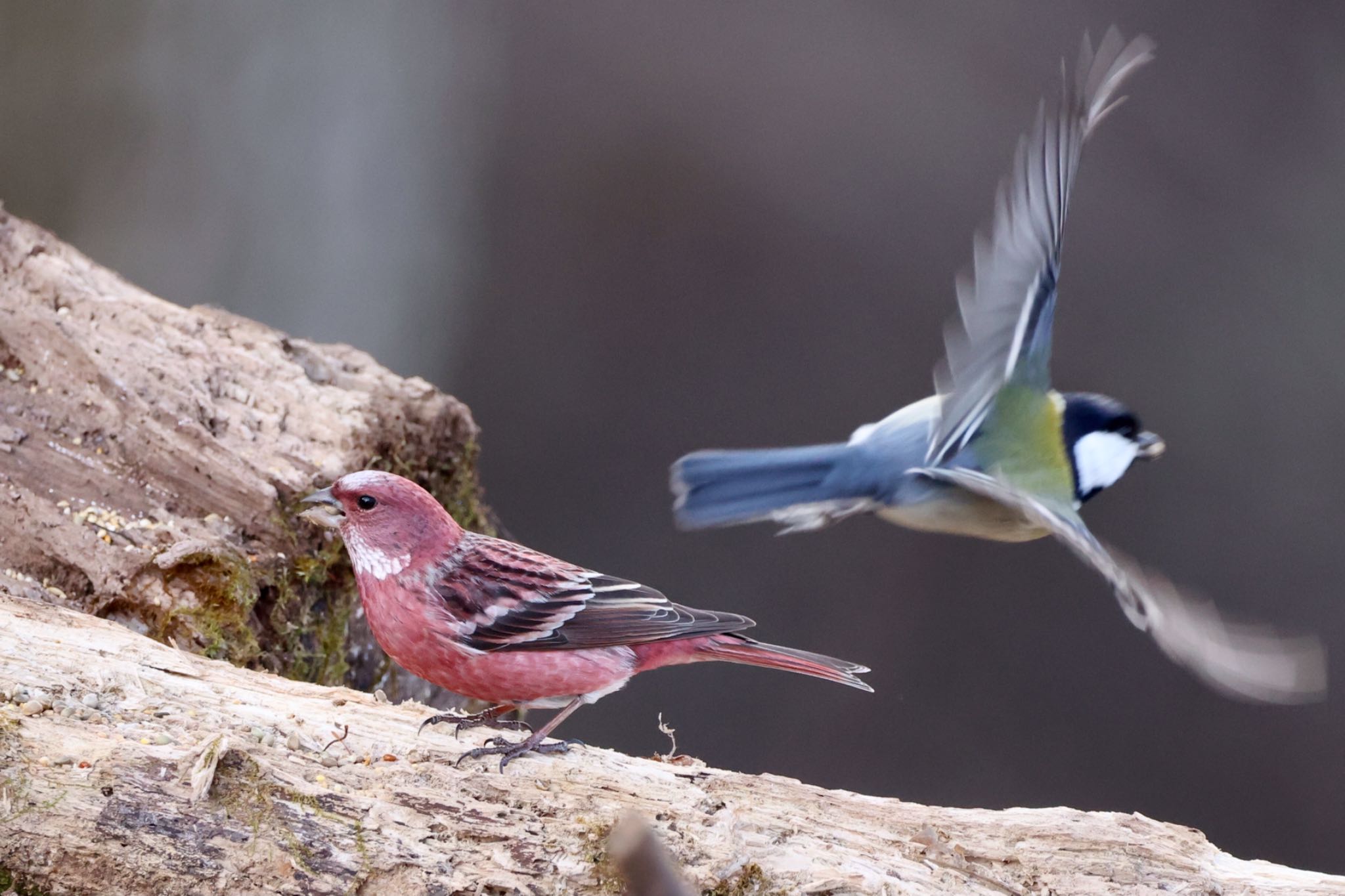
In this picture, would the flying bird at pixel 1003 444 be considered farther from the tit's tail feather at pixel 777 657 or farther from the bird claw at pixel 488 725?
the bird claw at pixel 488 725

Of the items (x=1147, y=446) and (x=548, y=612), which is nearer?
(x=548, y=612)

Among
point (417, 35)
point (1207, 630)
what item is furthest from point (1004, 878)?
point (417, 35)

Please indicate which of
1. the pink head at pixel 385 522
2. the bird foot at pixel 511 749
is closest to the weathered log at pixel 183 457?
the pink head at pixel 385 522

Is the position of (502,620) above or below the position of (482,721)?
above

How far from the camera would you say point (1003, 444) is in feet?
10.5

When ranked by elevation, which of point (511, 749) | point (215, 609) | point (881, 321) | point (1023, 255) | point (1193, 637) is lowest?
point (511, 749)

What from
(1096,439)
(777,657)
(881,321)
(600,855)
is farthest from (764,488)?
(881,321)

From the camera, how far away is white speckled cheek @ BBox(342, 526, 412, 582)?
2.61m

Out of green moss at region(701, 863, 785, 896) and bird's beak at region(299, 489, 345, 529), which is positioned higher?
bird's beak at region(299, 489, 345, 529)

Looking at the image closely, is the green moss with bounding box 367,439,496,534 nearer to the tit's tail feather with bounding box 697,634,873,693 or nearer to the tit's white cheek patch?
the tit's tail feather with bounding box 697,634,873,693

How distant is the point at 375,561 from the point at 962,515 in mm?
1543

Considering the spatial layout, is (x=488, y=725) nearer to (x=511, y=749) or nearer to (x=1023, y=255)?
(x=511, y=749)

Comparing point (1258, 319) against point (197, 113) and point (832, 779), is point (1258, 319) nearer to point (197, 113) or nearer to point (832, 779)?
point (832, 779)

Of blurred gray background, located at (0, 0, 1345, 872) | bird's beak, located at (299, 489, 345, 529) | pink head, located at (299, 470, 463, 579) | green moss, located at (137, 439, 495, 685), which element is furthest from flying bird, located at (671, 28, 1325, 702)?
blurred gray background, located at (0, 0, 1345, 872)
